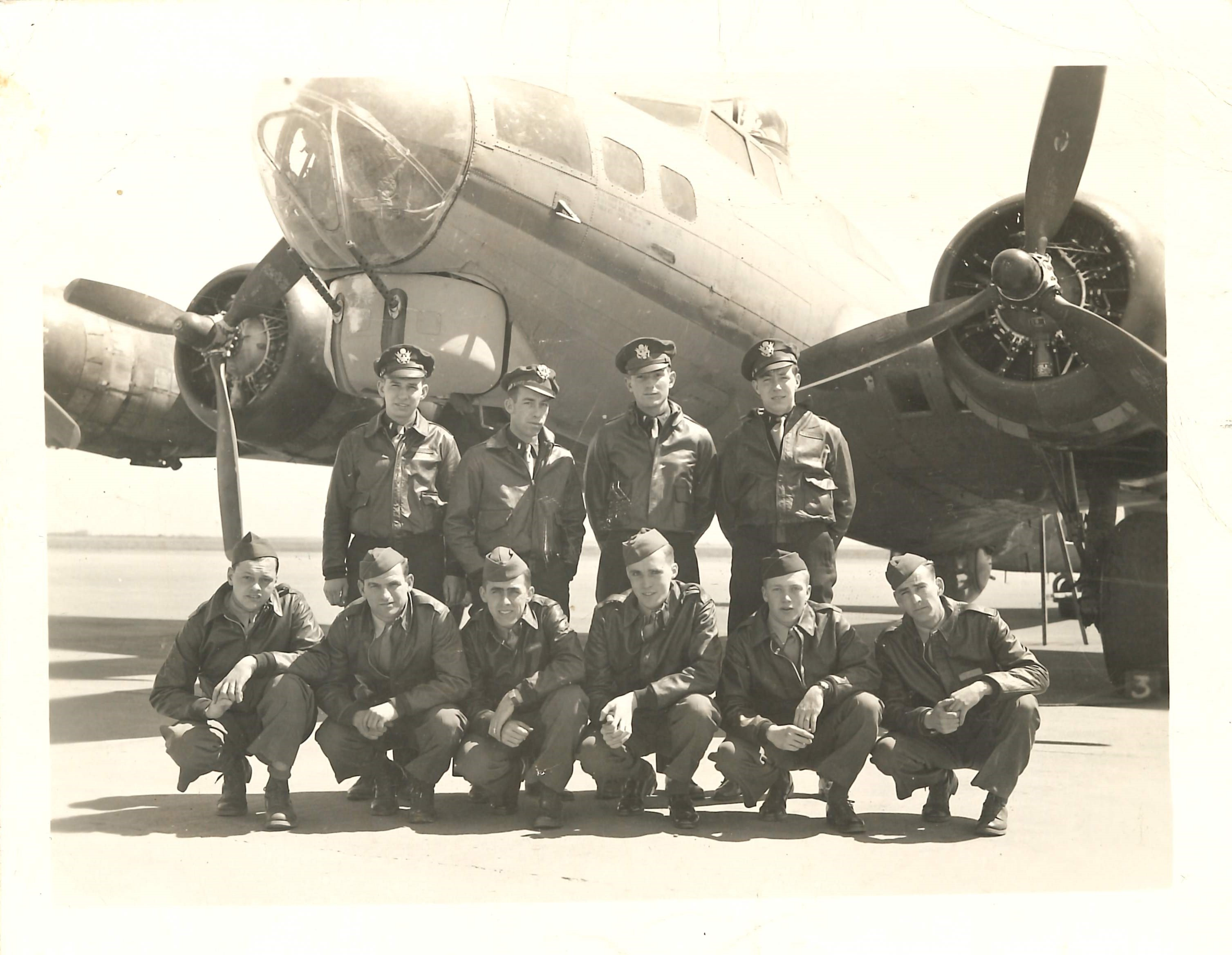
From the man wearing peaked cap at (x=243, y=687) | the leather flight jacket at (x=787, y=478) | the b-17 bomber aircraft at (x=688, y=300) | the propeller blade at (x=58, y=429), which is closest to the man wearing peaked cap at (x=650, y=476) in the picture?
the leather flight jacket at (x=787, y=478)

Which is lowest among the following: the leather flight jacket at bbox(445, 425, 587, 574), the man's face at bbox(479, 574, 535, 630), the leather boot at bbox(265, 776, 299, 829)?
the leather boot at bbox(265, 776, 299, 829)

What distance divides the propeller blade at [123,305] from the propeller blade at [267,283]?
71 cm

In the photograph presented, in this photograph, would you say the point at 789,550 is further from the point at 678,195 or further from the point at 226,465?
the point at 226,465

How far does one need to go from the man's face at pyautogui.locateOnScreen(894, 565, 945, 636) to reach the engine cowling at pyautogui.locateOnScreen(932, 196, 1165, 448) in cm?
258

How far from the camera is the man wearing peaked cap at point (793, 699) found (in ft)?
15.9

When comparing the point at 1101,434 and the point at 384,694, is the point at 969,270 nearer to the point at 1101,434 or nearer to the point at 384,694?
the point at 1101,434

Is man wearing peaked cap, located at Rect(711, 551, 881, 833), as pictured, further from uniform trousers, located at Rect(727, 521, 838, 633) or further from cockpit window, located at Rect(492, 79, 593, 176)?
cockpit window, located at Rect(492, 79, 593, 176)

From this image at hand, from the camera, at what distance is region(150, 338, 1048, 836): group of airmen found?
489 cm

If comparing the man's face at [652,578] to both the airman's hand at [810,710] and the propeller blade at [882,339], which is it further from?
the propeller blade at [882,339]

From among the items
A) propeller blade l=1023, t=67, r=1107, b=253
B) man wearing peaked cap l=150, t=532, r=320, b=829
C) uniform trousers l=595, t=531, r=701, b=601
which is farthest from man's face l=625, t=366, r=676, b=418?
propeller blade l=1023, t=67, r=1107, b=253

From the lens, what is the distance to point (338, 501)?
5.80 m

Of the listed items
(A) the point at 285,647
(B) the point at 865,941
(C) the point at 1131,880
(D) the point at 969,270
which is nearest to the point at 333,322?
(A) the point at 285,647

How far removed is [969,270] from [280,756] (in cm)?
538

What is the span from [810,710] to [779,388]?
1.72 m
